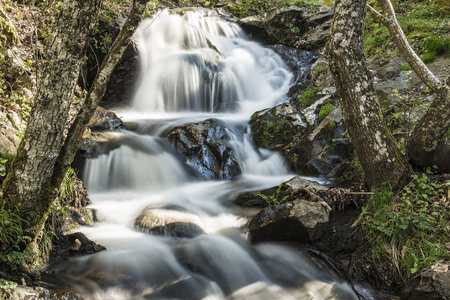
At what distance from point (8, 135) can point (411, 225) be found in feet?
18.3

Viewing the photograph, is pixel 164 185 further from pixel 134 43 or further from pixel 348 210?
pixel 134 43

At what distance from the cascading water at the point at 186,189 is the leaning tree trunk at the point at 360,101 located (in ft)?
5.77

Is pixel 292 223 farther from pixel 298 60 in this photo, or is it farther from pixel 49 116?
pixel 298 60

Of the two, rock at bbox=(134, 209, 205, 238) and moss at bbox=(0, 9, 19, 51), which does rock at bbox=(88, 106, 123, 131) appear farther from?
rock at bbox=(134, 209, 205, 238)

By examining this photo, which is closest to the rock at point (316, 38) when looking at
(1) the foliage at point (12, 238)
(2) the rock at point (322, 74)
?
(2) the rock at point (322, 74)

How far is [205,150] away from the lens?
302 inches

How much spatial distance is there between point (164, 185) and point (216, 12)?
1226cm

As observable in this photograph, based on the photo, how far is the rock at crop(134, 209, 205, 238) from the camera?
4.76 metres

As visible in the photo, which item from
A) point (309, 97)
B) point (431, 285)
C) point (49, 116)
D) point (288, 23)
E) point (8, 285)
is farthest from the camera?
point (288, 23)

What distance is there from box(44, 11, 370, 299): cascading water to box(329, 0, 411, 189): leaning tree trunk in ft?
5.77

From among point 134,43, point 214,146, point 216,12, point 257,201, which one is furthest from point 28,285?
point 216,12

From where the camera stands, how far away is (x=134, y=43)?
11.0m

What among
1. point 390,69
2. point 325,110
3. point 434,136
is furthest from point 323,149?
point 390,69

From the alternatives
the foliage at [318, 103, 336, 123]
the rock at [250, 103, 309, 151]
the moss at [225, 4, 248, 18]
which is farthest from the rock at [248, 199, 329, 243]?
the moss at [225, 4, 248, 18]
